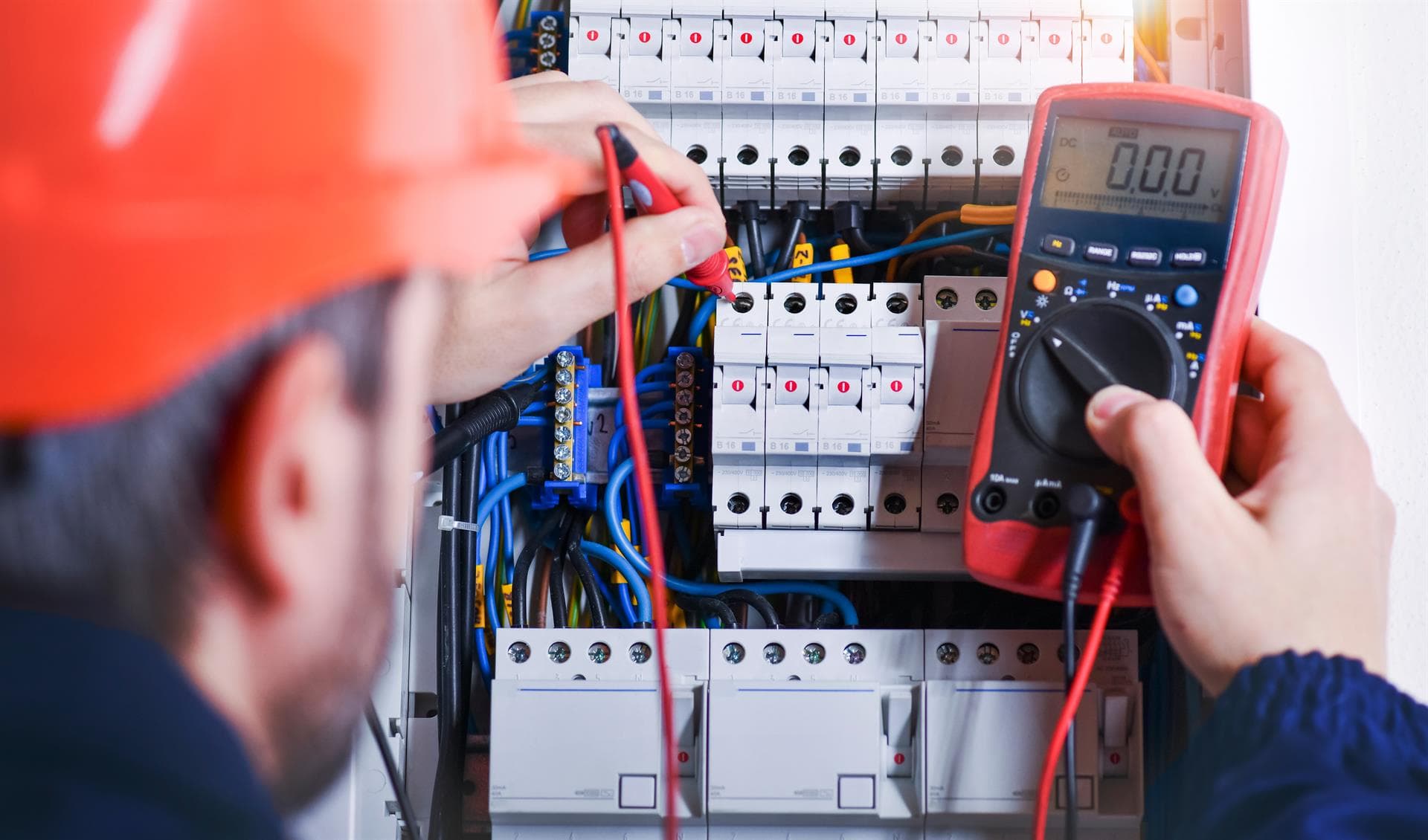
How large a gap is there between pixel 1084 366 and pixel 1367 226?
0.39m

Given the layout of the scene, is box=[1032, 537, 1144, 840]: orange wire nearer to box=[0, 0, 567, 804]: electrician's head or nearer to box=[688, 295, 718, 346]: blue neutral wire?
box=[688, 295, 718, 346]: blue neutral wire

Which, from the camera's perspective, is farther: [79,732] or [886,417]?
[886,417]

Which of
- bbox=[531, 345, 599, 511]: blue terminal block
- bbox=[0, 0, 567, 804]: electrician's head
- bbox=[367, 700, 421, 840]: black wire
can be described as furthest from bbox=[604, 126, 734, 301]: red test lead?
bbox=[367, 700, 421, 840]: black wire

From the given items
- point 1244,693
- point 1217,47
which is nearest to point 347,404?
point 1244,693

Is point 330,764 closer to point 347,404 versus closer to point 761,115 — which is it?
point 347,404

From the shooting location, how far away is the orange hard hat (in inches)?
16.1

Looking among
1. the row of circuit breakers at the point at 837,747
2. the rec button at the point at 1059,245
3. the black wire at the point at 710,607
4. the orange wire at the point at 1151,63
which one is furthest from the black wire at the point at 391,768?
the orange wire at the point at 1151,63

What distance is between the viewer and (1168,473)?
0.85 m

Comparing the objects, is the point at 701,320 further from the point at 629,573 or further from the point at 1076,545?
the point at 1076,545

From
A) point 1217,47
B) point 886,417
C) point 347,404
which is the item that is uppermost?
point 1217,47

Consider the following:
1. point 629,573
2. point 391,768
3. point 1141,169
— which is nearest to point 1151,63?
point 1141,169

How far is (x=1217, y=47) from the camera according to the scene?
3.90ft

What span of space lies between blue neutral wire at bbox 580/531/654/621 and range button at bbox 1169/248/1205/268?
0.61 m

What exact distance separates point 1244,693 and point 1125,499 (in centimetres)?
20
